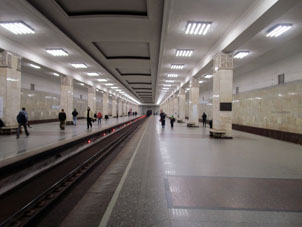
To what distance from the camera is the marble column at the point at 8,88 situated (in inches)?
439

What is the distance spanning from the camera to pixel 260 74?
13242 millimetres

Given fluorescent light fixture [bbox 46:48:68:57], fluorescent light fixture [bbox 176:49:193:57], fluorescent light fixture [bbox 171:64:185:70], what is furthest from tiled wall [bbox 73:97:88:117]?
fluorescent light fixture [bbox 176:49:193:57]

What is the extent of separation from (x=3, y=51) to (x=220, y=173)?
1269 cm

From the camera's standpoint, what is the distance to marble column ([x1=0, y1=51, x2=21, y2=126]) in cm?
1116

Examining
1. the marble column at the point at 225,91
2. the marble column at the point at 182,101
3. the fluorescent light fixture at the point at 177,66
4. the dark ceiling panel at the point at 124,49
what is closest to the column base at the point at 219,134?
the marble column at the point at 225,91

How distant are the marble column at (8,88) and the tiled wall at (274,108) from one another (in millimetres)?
14768

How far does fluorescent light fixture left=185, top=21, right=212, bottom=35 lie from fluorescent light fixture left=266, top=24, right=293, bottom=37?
2604mm

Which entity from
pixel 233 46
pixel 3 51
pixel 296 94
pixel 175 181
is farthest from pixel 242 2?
pixel 3 51

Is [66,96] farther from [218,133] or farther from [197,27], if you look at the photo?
[197,27]

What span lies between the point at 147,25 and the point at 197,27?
7.16 feet

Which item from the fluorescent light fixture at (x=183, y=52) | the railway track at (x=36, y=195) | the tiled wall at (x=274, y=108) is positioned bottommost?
the railway track at (x=36, y=195)

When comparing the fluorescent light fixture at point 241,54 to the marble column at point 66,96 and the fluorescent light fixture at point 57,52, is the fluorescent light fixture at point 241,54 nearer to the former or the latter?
the fluorescent light fixture at point 57,52

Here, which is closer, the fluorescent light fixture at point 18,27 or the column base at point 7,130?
the fluorescent light fixture at point 18,27

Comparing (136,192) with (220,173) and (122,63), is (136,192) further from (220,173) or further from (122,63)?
(122,63)
